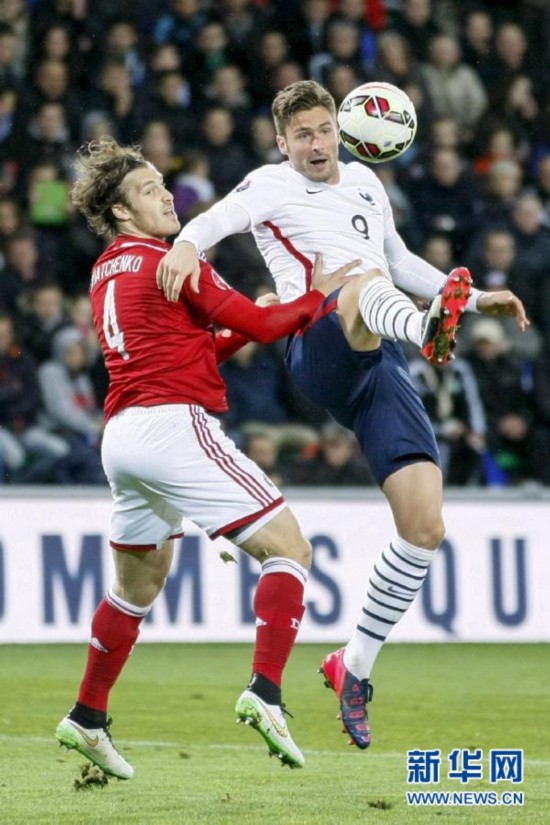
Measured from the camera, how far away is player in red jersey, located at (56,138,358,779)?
16.4 ft

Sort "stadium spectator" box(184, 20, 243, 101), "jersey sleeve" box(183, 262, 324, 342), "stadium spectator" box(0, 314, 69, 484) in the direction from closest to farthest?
1. "jersey sleeve" box(183, 262, 324, 342)
2. "stadium spectator" box(0, 314, 69, 484)
3. "stadium spectator" box(184, 20, 243, 101)

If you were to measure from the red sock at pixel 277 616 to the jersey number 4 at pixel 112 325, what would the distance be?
89cm

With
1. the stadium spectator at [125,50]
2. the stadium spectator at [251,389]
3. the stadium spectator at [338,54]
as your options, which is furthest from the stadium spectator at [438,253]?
the stadium spectator at [125,50]

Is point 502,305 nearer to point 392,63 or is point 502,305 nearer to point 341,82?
point 341,82

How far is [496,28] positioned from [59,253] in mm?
4726

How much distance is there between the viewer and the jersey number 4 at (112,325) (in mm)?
5176

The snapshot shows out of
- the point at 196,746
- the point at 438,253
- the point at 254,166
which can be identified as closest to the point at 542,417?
the point at 438,253

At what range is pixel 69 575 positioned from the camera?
9.47m

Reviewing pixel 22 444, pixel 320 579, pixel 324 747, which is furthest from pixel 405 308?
pixel 22 444

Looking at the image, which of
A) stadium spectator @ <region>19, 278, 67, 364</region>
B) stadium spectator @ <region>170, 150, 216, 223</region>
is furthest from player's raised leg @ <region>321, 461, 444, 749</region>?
stadium spectator @ <region>170, 150, 216, 223</region>

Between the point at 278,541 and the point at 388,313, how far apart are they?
0.82m

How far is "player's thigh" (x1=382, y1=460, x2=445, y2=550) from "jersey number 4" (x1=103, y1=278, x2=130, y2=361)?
1.04 meters

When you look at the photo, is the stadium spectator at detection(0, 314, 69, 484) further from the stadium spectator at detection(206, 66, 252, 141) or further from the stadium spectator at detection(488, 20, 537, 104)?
the stadium spectator at detection(488, 20, 537, 104)

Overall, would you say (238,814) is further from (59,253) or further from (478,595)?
(59,253)
